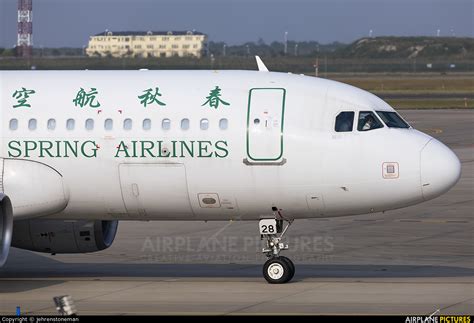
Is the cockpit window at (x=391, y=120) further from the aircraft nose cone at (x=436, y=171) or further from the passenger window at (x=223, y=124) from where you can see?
the passenger window at (x=223, y=124)

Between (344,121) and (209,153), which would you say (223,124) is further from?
(344,121)

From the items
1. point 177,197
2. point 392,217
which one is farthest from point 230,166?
point 392,217

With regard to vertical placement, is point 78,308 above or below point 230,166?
below

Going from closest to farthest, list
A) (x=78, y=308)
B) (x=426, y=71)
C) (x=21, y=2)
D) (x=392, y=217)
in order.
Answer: (x=78, y=308) < (x=392, y=217) < (x=21, y=2) < (x=426, y=71)

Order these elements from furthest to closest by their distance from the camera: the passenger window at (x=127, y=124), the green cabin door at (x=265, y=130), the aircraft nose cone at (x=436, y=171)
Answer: the passenger window at (x=127, y=124)
the green cabin door at (x=265, y=130)
the aircraft nose cone at (x=436, y=171)

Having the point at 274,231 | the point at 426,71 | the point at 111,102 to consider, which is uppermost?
the point at 426,71

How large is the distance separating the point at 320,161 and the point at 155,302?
4.03m

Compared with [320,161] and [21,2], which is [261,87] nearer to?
[320,161]

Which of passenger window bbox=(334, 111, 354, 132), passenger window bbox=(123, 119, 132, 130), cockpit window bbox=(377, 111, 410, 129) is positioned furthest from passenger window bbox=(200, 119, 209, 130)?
cockpit window bbox=(377, 111, 410, 129)

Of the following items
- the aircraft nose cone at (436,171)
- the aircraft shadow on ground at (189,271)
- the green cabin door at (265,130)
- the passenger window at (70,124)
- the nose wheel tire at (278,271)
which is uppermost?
the passenger window at (70,124)

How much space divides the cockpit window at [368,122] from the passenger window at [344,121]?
0.16 m

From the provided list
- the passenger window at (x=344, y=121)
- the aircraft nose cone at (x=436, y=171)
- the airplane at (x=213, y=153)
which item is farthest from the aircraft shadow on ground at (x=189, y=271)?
the passenger window at (x=344, y=121)

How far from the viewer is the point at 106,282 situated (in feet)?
77.7

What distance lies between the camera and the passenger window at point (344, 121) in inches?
889
